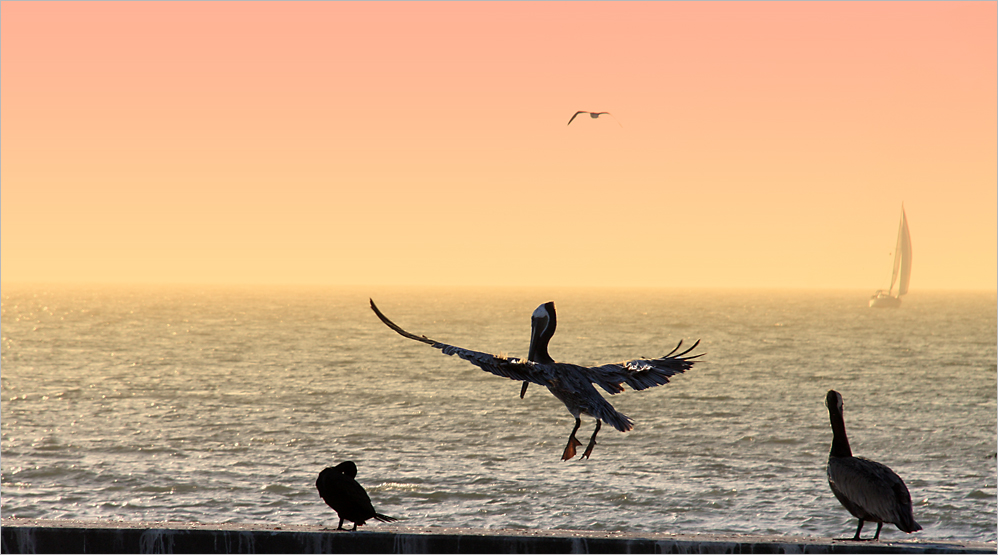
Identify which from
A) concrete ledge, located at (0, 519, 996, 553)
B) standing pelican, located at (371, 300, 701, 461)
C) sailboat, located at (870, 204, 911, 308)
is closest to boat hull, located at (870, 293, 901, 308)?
sailboat, located at (870, 204, 911, 308)

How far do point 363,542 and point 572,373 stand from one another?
227 centimetres

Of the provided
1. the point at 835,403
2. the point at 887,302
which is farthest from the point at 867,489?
the point at 887,302

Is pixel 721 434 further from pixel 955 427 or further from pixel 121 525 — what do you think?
pixel 121 525

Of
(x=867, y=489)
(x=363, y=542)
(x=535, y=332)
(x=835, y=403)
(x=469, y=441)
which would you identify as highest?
(x=535, y=332)

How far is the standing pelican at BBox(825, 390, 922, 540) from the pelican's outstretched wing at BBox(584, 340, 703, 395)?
1444mm

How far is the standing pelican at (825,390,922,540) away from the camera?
7.31 meters

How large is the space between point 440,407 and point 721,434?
47.0ft

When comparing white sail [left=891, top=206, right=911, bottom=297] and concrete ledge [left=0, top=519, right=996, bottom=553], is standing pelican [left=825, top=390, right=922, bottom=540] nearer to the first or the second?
concrete ledge [left=0, top=519, right=996, bottom=553]

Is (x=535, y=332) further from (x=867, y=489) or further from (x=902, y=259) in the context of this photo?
(x=902, y=259)

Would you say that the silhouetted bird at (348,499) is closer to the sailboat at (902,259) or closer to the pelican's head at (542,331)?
the pelican's head at (542,331)

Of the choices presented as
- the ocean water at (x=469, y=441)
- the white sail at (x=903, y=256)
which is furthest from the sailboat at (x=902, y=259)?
the ocean water at (x=469, y=441)

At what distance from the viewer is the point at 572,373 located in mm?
6969

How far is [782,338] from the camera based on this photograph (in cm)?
9575

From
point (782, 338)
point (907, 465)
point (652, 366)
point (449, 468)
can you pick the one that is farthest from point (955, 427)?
point (782, 338)
